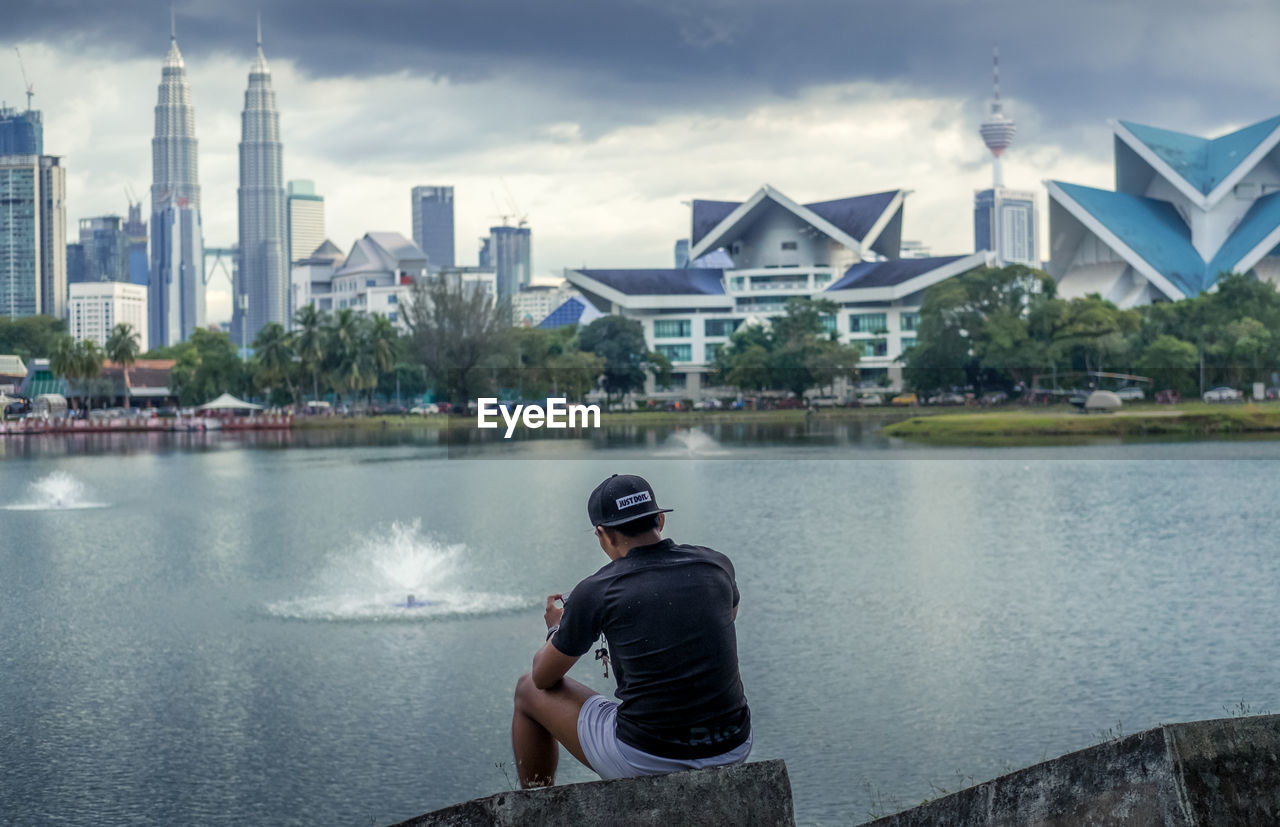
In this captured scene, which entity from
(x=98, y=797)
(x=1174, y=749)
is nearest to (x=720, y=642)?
(x=1174, y=749)

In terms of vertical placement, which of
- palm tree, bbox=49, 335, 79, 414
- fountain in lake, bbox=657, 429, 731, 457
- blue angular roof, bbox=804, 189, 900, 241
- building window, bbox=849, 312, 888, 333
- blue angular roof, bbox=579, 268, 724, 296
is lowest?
fountain in lake, bbox=657, 429, 731, 457

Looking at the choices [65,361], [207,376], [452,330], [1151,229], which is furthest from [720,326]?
[65,361]

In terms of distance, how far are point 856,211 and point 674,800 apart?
264 feet

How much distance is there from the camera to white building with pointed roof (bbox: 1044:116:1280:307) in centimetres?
6844

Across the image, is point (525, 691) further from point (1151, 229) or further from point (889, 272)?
point (889, 272)

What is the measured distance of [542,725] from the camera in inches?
136

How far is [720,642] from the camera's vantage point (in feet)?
10.6

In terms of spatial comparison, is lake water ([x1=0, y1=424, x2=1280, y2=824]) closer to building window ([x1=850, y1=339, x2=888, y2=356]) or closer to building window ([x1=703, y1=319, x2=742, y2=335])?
building window ([x1=850, y1=339, x2=888, y2=356])

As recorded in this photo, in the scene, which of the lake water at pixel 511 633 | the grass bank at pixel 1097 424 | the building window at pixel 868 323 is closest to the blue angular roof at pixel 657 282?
the building window at pixel 868 323

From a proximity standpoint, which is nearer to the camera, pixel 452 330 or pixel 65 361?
pixel 65 361

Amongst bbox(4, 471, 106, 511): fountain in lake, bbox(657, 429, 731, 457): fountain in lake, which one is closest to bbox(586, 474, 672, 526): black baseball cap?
bbox(4, 471, 106, 511): fountain in lake

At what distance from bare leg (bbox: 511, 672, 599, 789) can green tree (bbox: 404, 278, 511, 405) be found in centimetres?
5273

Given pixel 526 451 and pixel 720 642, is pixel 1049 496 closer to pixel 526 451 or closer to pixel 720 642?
pixel 526 451

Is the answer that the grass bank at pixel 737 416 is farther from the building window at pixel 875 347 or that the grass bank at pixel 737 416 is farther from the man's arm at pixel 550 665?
the building window at pixel 875 347
